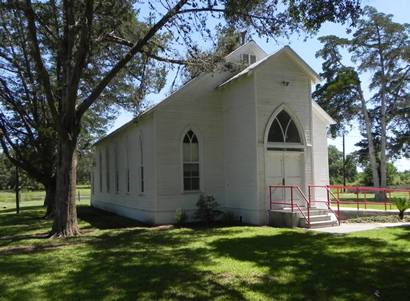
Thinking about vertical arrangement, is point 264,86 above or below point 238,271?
above

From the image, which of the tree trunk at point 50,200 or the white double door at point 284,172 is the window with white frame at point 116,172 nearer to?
the tree trunk at point 50,200

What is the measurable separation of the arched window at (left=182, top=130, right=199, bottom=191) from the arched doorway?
10.4ft

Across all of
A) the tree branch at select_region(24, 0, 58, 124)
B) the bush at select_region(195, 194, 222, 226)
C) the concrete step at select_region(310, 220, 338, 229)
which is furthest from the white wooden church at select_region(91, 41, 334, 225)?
the tree branch at select_region(24, 0, 58, 124)

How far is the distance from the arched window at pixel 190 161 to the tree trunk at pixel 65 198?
501 centimetres

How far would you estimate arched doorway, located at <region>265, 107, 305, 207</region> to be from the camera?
1686 centimetres

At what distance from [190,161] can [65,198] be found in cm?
567

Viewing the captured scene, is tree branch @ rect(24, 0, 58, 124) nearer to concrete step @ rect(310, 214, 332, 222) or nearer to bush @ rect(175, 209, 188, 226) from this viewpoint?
bush @ rect(175, 209, 188, 226)

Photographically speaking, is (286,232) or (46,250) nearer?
(46,250)

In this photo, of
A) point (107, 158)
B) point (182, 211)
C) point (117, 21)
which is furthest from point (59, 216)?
point (107, 158)

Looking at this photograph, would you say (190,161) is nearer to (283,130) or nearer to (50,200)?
(283,130)

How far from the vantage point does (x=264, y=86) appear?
662 inches

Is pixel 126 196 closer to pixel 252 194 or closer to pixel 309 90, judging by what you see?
pixel 252 194

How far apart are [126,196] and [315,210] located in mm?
10118

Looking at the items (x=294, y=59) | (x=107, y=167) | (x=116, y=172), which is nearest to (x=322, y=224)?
(x=294, y=59)
